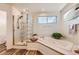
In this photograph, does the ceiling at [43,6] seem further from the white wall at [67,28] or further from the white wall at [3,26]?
the white wall at [3,26]

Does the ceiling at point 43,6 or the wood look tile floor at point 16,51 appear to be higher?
the ceiling at point 43,6

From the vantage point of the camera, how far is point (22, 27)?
6.41 ft

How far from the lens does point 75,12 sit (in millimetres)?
1852

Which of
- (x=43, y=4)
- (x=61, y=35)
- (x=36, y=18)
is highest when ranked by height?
(x=43, y=4)

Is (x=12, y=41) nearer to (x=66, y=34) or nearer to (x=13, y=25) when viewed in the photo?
(x=13, y=25)

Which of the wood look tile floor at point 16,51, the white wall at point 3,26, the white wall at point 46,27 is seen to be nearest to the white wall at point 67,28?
the white wall at point 46,27

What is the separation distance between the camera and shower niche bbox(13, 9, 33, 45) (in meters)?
1.93

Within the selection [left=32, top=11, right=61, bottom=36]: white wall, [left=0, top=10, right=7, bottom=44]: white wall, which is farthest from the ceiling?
[left=0, top=10, right=7, bottom=44]: white wall

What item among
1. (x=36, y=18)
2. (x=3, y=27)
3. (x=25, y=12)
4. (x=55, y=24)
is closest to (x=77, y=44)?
(x=55, y=24)

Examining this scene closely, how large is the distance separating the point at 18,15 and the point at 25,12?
0.40ft

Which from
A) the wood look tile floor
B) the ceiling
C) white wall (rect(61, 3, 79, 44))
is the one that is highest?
the ceiling

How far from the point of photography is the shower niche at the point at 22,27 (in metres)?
1.93

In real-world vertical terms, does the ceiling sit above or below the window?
above

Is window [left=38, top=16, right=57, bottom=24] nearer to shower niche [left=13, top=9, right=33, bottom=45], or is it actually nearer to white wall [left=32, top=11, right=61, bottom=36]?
white wall [left=32, top=11, right=61, bottom=36]
